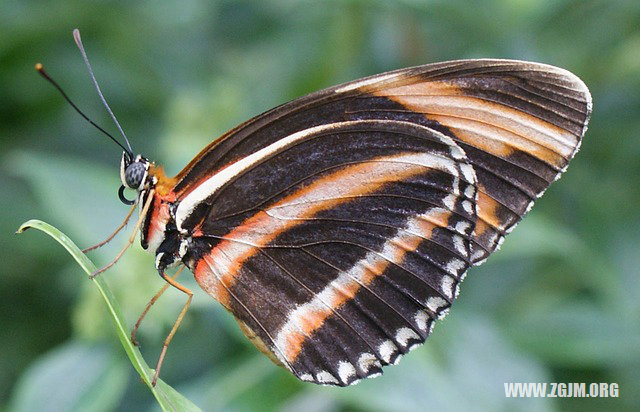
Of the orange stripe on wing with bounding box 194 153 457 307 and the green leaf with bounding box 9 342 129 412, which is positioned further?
the green leaf with bounding box 9 342 129 412

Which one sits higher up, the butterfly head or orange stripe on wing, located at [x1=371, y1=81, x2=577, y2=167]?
orange stripe on wing, located at [x1=371, y1=81, x2=577, y2=167]

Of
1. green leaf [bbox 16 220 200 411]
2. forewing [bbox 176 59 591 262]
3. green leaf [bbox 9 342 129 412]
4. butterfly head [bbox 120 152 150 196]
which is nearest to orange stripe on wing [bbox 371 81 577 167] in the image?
forewing [bbox 176 59 591 262]

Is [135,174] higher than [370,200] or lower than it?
lower

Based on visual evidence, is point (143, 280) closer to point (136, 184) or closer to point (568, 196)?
point (136, 184)

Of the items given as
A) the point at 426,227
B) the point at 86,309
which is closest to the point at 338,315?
the point at 426,227

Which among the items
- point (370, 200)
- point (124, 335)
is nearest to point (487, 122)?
point (370, 200)

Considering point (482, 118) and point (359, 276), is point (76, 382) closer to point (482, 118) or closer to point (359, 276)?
point (359, 276)

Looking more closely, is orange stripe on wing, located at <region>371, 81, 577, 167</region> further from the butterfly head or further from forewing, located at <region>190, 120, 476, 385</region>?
the butterfly head

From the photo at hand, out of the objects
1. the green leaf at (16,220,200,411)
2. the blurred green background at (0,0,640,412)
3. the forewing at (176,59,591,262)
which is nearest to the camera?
the green leaf at (16,220,200,411)
